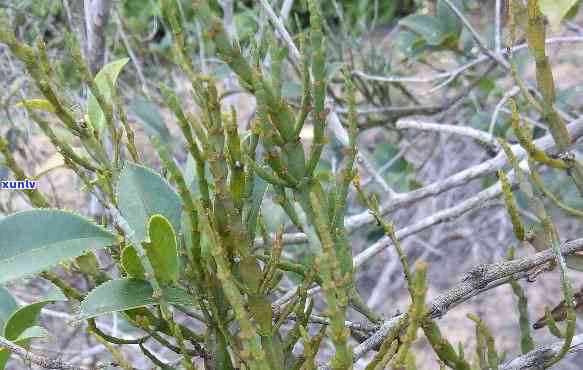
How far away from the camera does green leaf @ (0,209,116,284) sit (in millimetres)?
560

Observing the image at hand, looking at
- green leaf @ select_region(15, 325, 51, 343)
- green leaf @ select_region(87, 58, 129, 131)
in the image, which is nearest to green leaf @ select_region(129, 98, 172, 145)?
green leaf @ select_region(87, 58, 129, 131)

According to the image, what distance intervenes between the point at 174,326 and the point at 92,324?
0.38 ft

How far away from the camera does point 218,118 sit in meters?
0.46

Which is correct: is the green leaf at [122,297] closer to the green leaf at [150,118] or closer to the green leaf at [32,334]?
the green leaf at [32,334]

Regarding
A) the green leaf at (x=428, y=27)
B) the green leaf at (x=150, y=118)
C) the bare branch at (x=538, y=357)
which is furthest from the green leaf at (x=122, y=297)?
the green leaf at (x=428, y=27)

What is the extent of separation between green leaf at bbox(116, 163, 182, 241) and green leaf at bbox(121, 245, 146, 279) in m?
0.03

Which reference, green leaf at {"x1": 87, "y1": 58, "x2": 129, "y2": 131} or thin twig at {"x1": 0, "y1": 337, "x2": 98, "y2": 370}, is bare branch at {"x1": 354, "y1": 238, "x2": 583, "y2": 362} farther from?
green leaf at {"x1": 87, "y1": 58, "x2": 129, "y2": 131}

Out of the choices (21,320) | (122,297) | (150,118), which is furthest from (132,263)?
(150,118)

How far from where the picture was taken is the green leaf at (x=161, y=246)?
1.73ft

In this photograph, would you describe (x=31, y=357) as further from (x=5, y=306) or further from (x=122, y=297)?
(x=5, y=306)

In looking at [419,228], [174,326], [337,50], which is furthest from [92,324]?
[337,50]

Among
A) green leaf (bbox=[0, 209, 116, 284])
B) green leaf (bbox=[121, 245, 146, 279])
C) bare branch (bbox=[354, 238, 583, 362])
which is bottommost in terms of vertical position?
bare branch (bbox=[354, 238, 583, 362])

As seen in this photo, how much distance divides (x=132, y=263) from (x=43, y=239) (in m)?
0.09

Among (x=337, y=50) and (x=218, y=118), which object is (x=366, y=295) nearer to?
(x=337, y=50)
